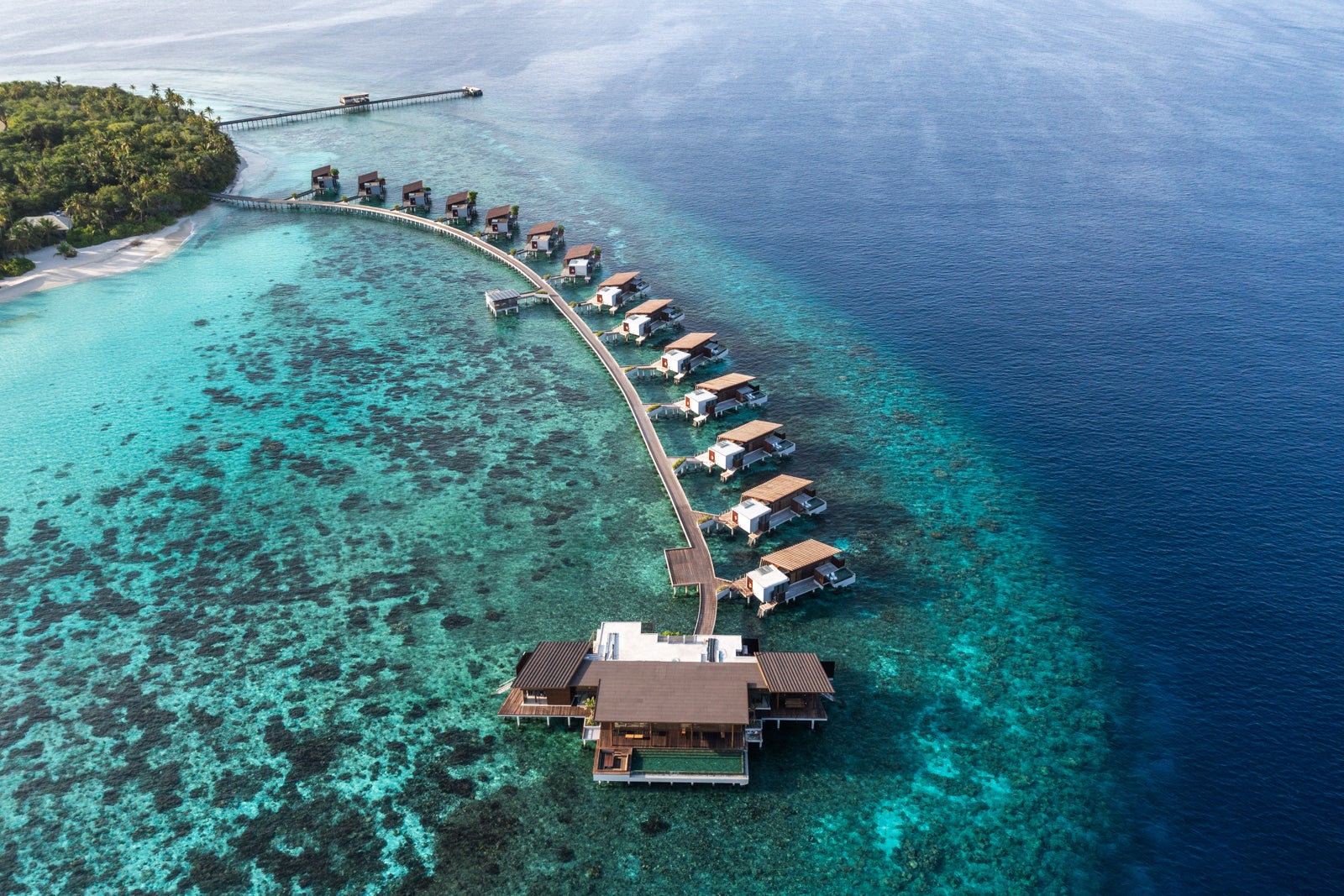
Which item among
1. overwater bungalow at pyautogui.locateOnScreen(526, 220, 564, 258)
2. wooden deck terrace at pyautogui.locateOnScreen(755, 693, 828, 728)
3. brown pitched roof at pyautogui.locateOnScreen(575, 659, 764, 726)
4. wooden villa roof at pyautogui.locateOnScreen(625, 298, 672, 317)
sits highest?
overwater bungalow at pyautogui.locateOnScreen(526, 220, 564, 258)

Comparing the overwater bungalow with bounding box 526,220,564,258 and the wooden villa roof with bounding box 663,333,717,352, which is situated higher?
the overwater bungalow with bounding box 526,220,564,258

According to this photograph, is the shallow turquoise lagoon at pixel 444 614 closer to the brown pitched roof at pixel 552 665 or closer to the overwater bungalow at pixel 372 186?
the brown pitched roof at pixel 552 665

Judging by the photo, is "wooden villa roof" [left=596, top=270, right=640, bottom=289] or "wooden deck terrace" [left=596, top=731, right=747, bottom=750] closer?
"wooden deck terrace" [left=596, top=731, right=747, bottom=750]

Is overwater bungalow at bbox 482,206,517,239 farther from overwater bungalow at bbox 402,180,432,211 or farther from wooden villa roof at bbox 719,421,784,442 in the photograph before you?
wooden villa roof at bbox 719,421,784,442

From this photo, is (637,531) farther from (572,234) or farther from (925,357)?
(572,234)

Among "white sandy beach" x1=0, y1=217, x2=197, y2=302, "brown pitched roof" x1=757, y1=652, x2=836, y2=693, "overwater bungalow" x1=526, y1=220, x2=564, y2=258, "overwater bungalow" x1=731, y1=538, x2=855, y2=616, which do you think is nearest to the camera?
"brown pitched roof" x1=757, y1=652, x2=836, y2=693

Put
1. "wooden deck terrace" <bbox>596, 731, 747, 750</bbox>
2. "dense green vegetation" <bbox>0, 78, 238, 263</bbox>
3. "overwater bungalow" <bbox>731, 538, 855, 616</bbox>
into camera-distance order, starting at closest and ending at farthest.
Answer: "wooden deck terrace" <bbox>596, 731, 747, 750</bbox>, "overwater bungalow" <bbox>731, 538, 855, 616</bbox>, "dense green vegetation" <bbox>0, 78, 238, 263</bbox>

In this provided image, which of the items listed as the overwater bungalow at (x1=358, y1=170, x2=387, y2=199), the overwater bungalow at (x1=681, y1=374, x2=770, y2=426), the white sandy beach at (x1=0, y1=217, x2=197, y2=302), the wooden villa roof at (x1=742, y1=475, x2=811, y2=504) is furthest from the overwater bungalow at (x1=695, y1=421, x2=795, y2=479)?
the overwater bungalow at (x1=358, y1=170, x2=387, y2=199)

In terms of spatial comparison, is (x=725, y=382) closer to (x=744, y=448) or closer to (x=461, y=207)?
(x=744, y=448)

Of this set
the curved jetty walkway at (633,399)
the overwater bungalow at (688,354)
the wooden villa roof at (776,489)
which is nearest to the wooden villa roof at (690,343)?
the overwater bungalow at (688,354)
